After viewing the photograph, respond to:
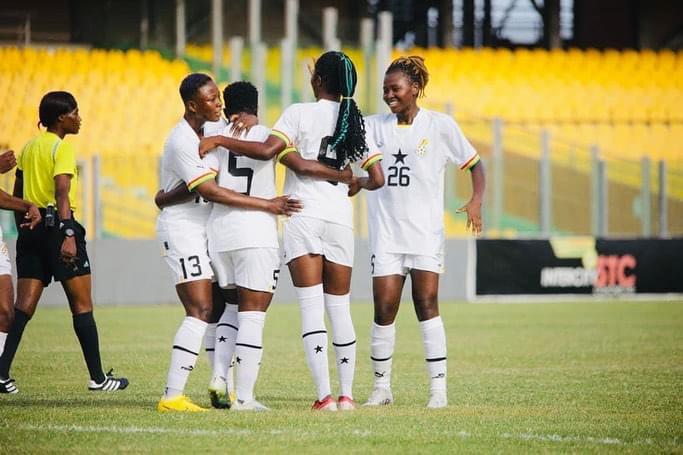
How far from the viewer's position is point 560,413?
7676 millimetres

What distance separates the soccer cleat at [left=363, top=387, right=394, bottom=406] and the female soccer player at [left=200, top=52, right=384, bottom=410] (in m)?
0.41

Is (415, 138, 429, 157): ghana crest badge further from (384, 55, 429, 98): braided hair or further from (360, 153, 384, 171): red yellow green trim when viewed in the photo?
(360, 153, 384, 171): red yellow green trim

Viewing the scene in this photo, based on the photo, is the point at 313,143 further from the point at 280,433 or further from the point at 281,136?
the point at 280,433

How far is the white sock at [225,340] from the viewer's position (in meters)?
7.84

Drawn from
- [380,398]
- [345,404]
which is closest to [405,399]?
[380,398]

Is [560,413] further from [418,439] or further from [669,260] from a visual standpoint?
[669,260]

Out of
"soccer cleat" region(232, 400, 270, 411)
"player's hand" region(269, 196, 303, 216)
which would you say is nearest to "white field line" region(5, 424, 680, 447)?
"soccer cleat" region(232, 400, 270, 411)

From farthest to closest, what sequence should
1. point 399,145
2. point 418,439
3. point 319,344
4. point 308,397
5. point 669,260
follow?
point 669,260, point 308,397, point 399,145, point 319,344, point 418,439

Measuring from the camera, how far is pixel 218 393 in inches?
304

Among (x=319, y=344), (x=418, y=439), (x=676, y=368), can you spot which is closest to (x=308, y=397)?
(x=319, y=344)

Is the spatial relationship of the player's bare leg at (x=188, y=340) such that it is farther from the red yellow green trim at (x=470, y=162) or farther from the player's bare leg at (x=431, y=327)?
the red yellow green trim at (x=470, y=162)

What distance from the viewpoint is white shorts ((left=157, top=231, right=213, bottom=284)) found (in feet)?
24.8

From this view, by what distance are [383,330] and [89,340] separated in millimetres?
2233

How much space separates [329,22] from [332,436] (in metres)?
18.8
